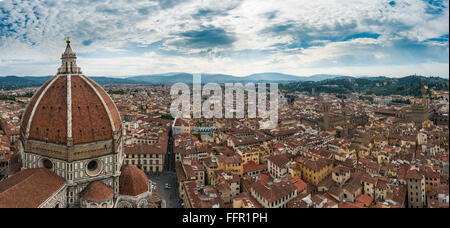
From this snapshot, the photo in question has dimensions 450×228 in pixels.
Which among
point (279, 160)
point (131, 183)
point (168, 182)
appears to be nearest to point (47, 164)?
point (131, 183)

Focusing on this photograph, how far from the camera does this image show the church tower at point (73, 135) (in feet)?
41.8

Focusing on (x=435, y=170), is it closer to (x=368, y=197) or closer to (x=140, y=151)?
(x=368, y=197)

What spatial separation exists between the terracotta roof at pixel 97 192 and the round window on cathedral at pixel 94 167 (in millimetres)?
537

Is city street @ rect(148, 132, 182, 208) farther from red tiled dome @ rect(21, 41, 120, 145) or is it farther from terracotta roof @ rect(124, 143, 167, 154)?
red tiled dome @ rect(21, 41, 120, 145)

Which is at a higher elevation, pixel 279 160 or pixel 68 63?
pixel 68 63

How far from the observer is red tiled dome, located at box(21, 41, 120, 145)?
42.0ft

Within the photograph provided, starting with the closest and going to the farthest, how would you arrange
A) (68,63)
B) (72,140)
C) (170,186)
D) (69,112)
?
(72,140) → (69,112) → (68,63) → (170,186)

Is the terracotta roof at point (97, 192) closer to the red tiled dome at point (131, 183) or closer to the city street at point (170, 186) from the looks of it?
the red tiled dome at point (131, 183)

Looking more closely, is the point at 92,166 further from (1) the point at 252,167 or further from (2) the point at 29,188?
(1) the point at 252,167

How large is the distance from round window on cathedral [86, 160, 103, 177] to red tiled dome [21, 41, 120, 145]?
1.26 metres

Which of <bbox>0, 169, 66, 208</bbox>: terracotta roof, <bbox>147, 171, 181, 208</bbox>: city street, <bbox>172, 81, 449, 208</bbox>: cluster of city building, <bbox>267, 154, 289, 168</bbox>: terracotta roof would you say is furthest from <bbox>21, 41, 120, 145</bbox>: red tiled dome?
<bbox>267, 154, 289, 168</bbox>: terracotta roof

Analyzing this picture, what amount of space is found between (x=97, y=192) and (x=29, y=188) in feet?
9.12

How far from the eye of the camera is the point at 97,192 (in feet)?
42.3
